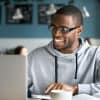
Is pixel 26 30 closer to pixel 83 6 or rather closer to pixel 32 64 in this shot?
pixel 83 6

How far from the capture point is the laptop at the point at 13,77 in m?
1.49

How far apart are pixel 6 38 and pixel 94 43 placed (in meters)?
1.48

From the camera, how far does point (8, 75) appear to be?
150 cm

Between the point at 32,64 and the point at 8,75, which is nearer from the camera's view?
the point at 8,75

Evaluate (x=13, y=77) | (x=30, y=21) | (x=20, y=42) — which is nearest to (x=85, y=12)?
(x=30, y=21)

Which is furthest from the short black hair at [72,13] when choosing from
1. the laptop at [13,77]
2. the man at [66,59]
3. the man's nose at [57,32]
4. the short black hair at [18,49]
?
the short black hair at [18,49]

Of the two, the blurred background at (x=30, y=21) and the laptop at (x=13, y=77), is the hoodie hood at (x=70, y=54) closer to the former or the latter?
the laptop at (x=13, y=77)

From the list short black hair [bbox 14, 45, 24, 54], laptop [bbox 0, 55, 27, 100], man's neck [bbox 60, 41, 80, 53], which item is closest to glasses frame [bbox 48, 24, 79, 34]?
man's neck [bbox 60, 41, 80, 53]

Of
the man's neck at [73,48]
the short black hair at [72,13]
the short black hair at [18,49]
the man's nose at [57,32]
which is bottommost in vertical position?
the short black hair at [18,49]

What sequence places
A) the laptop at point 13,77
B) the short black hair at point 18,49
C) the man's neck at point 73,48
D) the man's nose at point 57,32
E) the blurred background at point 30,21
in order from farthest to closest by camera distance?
1. the blurred background at point 30,21
2. the short black hair at point 18,49
3. the man's neck at point 73,48
4. the man's nose at point 57,32
5. the laptop at point 13,77

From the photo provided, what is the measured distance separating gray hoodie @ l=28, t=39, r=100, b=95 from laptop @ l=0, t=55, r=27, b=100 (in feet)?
1.79

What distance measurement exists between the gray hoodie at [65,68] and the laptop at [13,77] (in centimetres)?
55

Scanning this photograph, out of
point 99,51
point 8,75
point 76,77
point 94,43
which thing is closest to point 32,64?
point 76,77

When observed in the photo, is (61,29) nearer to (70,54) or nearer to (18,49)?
(70,54)
